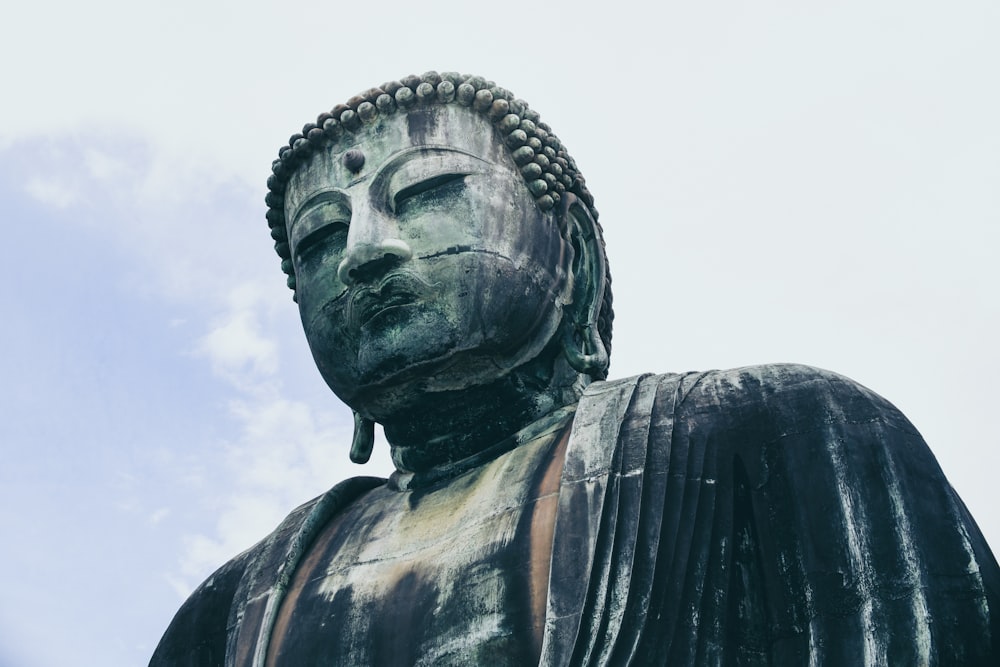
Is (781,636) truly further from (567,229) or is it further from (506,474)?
(567,229)

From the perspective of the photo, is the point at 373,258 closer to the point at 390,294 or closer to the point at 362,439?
the point at 390,294

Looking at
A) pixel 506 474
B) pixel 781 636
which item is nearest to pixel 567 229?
pixel 506 474

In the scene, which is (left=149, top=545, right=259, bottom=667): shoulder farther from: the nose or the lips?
the nose

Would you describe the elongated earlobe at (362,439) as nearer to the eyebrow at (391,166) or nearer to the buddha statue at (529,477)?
the buddha statue at (529,477)

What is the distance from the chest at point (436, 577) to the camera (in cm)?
716

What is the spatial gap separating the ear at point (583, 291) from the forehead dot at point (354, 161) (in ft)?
3.88

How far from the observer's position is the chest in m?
7.16

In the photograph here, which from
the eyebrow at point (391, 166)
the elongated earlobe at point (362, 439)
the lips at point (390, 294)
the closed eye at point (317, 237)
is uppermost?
the eyebrow at point (391, 166)

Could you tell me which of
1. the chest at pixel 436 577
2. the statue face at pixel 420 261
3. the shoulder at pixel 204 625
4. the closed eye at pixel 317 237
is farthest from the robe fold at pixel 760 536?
the shoulder at pixel 204 625

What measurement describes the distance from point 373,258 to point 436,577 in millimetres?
1677

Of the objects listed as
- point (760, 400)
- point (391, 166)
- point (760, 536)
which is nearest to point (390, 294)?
point (391, 166)

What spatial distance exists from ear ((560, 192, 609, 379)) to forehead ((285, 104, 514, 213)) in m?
0.52

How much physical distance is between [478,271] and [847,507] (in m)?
2.34

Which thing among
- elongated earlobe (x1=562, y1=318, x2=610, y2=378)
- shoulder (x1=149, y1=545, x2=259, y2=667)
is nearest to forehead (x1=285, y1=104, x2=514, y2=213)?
elongated earlobe (x1=562, y1=318, x2=610, y2=378)
